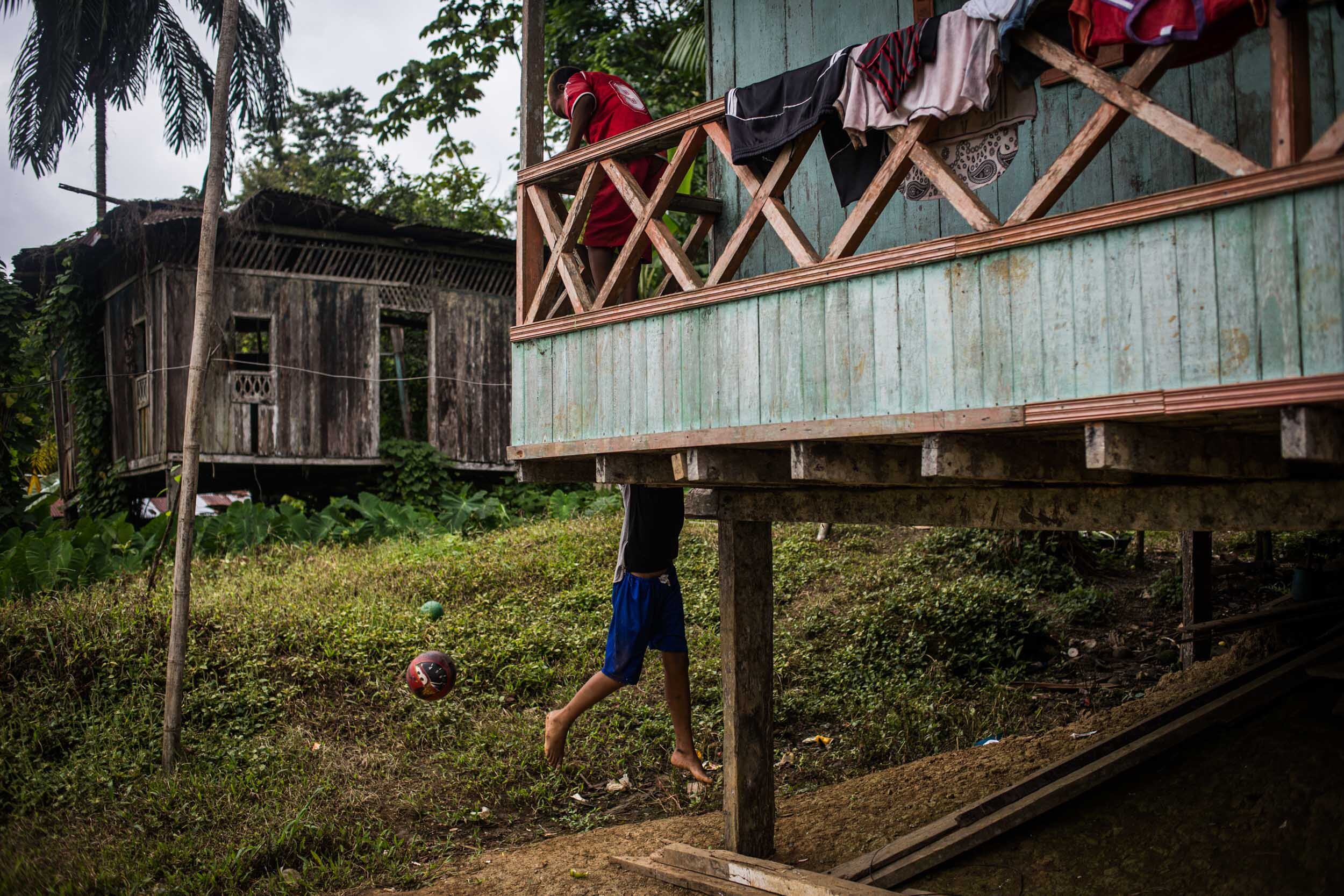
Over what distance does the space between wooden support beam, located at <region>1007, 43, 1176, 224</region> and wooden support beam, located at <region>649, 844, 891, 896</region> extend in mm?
3022

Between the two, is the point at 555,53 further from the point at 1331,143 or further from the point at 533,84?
the point at 1331,143

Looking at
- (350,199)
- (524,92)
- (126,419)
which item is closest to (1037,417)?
(524,92)

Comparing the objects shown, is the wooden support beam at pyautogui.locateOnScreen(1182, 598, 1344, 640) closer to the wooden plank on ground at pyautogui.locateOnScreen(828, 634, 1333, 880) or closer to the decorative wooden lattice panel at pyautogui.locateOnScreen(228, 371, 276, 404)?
the wooden plank on ground at pyautogui.locateOnScreen(828, 634, 1333, 880)

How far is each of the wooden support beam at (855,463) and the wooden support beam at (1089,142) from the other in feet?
3.82

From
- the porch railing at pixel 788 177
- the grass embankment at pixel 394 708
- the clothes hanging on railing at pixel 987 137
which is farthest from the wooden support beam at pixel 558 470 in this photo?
the clothes hanging on railing at pixel 987 137

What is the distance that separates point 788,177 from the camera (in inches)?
177

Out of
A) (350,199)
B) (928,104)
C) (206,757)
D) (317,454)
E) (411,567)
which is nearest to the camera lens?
(928,104)

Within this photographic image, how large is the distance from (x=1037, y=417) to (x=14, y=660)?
8119mm

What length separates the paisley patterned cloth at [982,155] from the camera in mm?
4188

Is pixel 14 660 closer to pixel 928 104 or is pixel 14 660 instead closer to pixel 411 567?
pixel 411 567

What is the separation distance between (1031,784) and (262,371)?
13084 mm

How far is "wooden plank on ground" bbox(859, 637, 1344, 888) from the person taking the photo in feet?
17.2

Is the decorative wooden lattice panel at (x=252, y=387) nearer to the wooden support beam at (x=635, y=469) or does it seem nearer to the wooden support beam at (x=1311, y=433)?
the wooden support beam at (x=635, y=469)

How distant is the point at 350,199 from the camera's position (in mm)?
25625
